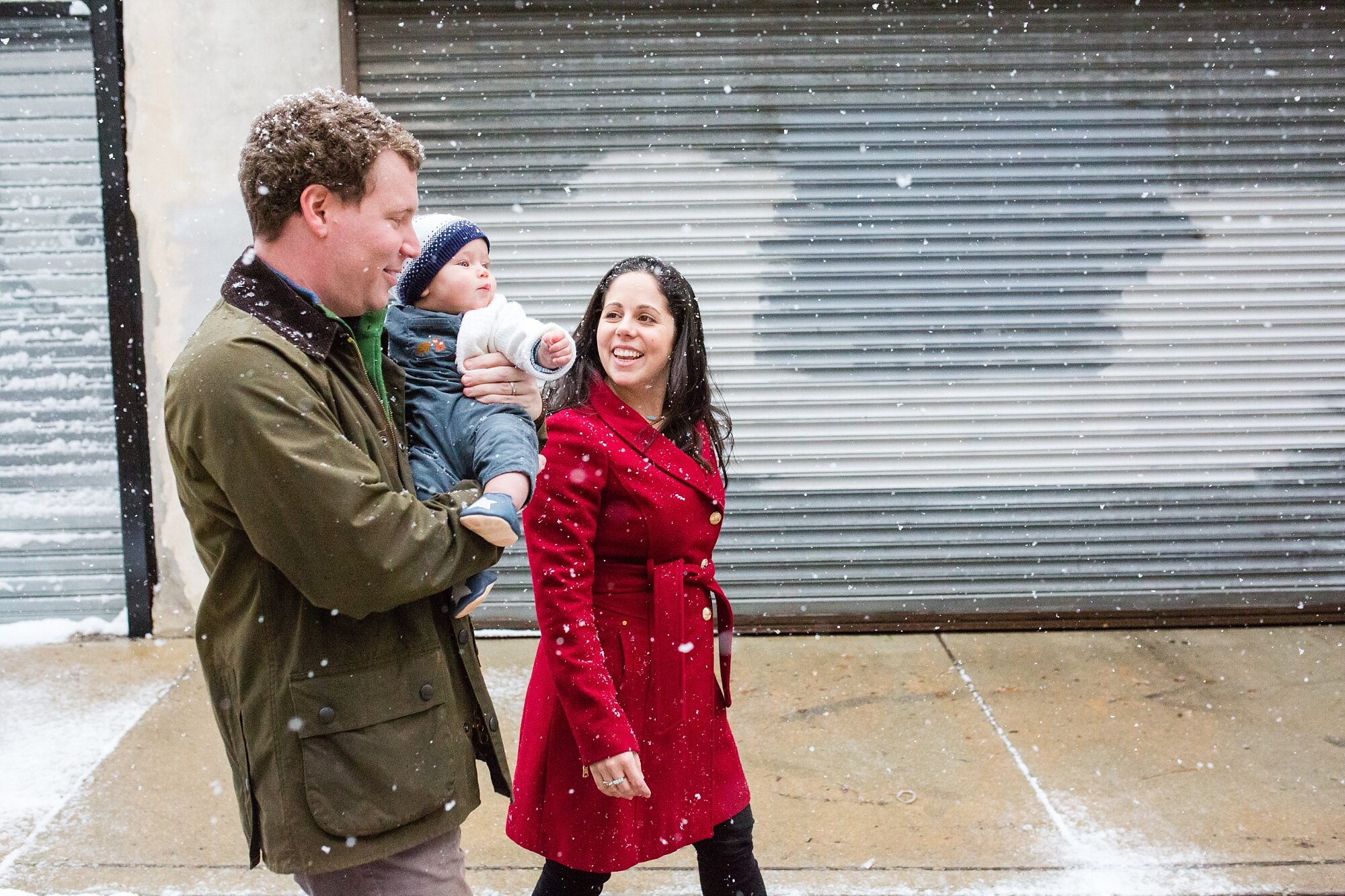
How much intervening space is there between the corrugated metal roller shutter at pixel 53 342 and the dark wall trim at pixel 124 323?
0.15 m

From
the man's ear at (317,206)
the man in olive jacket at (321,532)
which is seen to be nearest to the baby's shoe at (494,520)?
the man in olive jacket at (321,532)

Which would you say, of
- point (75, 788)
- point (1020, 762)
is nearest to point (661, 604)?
point (1020, 762)

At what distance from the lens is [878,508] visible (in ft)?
18.5

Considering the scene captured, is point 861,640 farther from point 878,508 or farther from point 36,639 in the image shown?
point 36,639

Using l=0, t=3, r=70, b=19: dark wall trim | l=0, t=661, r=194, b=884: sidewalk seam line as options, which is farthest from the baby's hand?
l=0, t=3, r=70, b=19: dark wall trim

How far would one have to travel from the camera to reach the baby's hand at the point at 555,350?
2.12 m

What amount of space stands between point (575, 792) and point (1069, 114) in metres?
4.41

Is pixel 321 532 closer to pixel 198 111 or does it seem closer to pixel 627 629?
pixel 627 629

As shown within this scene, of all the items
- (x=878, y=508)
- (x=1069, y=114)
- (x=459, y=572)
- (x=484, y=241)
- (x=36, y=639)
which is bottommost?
(x=36, y=639)

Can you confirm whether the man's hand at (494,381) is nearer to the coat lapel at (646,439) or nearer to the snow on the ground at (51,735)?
the coat lapel at (646,439)

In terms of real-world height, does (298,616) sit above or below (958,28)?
below

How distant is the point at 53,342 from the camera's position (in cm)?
Result: 545

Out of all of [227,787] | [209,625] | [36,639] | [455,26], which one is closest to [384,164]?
[209,625]

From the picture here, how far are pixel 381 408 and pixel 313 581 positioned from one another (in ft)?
1.26
